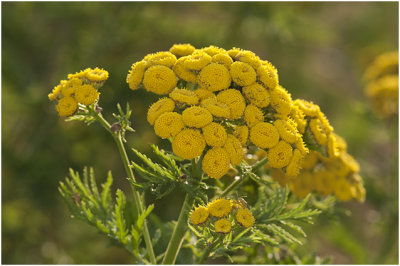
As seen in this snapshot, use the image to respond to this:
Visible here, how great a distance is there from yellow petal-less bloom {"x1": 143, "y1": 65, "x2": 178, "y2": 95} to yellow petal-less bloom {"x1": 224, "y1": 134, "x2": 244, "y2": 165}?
1.09 feet

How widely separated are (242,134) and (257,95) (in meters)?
0.16

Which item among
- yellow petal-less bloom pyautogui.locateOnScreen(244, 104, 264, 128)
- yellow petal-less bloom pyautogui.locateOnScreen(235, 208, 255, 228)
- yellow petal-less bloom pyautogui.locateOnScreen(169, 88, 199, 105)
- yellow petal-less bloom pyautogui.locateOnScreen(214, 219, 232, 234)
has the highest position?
yellow petal-less bloom pyautogui.locateOnScreen(169, 88, 199, 105)

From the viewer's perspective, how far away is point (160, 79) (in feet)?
5.72

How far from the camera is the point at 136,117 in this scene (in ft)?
15.1

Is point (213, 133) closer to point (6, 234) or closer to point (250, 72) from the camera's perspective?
point (250, 72)

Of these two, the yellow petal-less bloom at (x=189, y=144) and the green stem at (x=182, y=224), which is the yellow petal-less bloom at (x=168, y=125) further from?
the green stem at (x=182, y=224)

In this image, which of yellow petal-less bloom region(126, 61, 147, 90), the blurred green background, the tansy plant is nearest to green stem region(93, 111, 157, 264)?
the tansy plant

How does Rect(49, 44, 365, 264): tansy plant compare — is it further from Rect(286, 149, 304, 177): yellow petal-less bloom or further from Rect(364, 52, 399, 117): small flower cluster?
Rect(364, 52, 399, 117): small flower cluster

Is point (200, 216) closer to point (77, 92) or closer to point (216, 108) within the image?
point (216, 108)

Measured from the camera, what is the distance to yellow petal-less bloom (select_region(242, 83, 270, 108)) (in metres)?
1.70

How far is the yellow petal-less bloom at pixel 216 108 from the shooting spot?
1.59 meters

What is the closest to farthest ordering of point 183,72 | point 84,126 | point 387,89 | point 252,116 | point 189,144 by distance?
point 189,144
point 252,116
point 183,72
point 387,89
point 84,126

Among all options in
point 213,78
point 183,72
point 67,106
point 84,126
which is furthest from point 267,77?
point 84,126

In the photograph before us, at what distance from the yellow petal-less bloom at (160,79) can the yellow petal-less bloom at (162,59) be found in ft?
0.11
